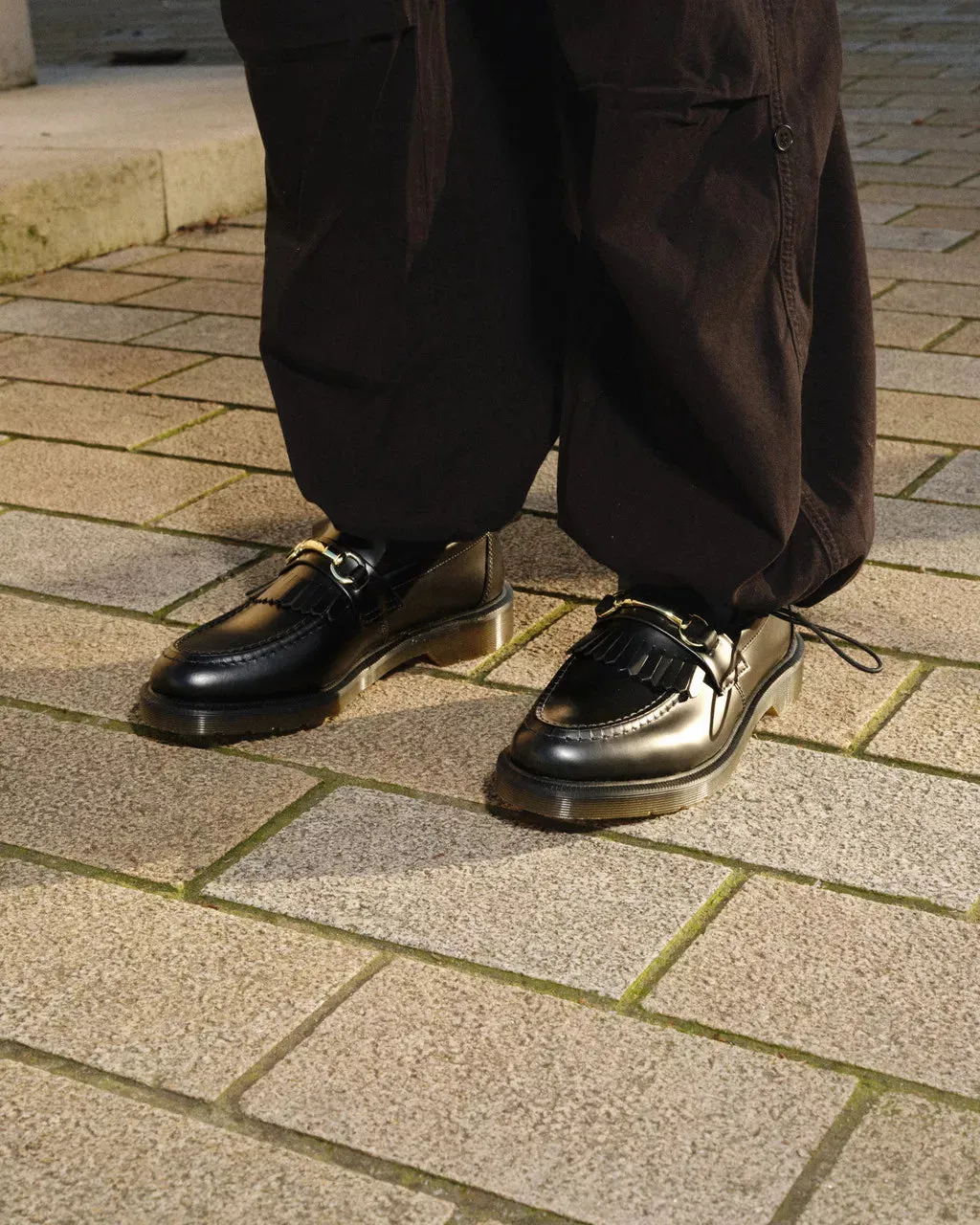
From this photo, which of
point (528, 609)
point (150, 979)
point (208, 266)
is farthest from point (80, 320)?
point (150, 979)

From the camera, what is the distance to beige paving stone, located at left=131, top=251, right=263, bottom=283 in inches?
168

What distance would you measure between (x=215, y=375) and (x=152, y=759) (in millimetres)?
1656

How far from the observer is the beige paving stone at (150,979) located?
1.41 metres

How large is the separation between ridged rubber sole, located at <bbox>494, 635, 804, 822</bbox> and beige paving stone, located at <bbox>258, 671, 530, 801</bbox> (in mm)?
79

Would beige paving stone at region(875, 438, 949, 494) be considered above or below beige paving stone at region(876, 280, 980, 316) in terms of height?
above

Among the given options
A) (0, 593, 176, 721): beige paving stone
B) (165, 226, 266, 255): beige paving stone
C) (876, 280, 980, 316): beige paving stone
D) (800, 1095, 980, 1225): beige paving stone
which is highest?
(800, 1095, 980, 1225): beige paving stone

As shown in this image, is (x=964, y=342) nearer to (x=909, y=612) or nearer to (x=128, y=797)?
(x=909, y=612)

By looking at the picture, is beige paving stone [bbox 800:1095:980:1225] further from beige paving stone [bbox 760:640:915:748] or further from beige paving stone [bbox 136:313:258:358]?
beige paving stone [bbox 136:313:258:358]

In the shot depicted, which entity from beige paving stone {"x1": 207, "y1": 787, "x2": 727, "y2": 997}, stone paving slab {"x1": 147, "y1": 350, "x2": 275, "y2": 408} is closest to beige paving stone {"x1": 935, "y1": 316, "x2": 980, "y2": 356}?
stone paving slab {"x1": 147, "y1": 350, "x2": 275, "y2": 408}

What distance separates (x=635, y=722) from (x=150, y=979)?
1.90 ft

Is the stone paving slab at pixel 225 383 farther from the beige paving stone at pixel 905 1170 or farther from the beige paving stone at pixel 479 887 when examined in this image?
the beige paving stone at pixel 905 1170

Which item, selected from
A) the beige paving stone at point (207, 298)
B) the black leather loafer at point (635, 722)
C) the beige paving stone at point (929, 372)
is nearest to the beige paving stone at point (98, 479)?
the beige paving stone at point (207, 298)

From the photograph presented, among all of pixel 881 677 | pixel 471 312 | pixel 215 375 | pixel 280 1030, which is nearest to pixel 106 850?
pixel 280 1030

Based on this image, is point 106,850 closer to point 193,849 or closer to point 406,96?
point 193,849
